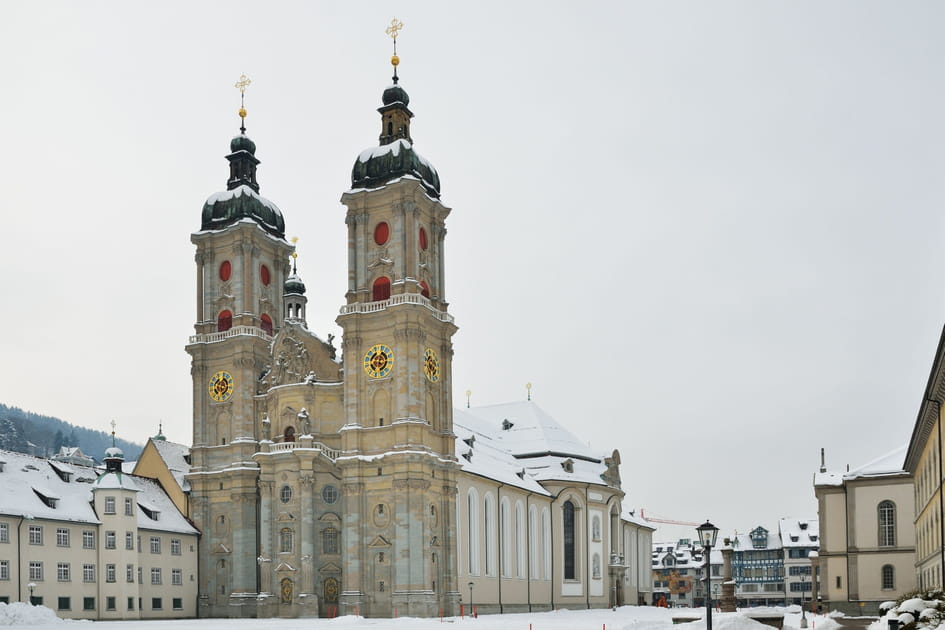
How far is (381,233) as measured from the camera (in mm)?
75125

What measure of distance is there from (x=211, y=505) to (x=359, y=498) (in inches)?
559

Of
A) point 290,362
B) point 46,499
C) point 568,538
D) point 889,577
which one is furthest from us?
point 568,538

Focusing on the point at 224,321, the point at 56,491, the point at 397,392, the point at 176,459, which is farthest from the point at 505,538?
the point at 56,491

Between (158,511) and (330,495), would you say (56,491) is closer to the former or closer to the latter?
(158,511)

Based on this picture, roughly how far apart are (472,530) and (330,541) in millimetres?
11970

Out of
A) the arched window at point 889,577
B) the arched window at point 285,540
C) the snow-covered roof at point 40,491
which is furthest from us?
→ the arched window at point 285,540

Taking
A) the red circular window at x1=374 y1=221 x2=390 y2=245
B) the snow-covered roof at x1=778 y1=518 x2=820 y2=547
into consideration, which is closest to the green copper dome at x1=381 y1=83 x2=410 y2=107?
the red circular window at x1=374 y1=221 x2=390 y2=245

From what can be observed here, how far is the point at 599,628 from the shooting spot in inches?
2005

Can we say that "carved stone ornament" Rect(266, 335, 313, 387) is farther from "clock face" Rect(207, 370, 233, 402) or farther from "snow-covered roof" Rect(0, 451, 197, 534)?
"snow-covered roof" Rect(0, 451, 197, 534)

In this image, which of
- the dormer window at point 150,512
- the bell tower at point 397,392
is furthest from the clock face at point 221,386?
the bell tower at point 397,392

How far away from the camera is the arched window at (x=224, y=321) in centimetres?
8075

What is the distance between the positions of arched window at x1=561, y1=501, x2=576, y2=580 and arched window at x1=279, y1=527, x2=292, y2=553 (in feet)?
103

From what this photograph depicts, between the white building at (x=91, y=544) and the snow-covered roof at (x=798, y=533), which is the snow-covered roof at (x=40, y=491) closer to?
the white building at (x=91, y=544)

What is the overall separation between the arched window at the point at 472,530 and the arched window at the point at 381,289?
16.7m
